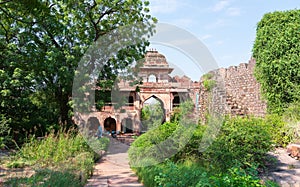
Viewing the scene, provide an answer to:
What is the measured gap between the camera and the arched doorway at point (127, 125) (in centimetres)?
2162

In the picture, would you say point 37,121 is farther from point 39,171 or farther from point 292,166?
point 292,166

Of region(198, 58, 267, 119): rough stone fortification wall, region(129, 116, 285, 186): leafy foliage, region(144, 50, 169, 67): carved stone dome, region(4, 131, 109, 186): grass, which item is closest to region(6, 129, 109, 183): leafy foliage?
region(4, 131, 109, 186): grass

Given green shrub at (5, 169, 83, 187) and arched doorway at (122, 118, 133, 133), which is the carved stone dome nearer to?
arched doorway at (122, 118, 133, 133)

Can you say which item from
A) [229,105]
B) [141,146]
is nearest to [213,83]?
[229,105]

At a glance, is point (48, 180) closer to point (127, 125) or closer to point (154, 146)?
point (154, 146)

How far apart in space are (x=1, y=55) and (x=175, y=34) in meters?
6.46

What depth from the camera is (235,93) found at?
38.8 ft

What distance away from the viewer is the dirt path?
429cm

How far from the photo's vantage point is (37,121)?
11078 millimetres

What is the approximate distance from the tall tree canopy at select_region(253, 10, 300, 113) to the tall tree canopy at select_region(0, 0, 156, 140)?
455 centimetres

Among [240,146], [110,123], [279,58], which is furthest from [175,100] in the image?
[240,146]

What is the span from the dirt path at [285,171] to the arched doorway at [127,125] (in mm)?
16442

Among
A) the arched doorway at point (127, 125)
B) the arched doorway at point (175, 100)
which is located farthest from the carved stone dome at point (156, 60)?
the arched doorway at point (127, 125)

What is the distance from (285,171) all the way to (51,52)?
298 inches
